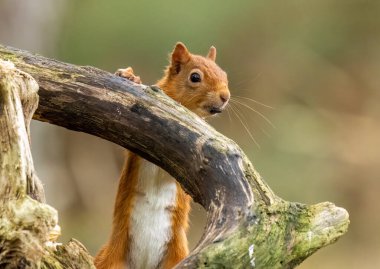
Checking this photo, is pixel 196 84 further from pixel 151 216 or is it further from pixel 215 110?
pixel 151 216

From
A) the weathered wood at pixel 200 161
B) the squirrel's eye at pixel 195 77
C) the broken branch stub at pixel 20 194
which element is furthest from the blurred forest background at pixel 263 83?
the broken branch stub at pixel 20 194

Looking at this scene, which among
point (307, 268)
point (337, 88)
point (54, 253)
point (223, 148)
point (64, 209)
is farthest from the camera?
point (337, 88)

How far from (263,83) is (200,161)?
7.29 m

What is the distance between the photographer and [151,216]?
4832mm

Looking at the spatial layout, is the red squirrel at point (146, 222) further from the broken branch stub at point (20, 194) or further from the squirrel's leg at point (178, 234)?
the broken branch stub at point (20, 194)

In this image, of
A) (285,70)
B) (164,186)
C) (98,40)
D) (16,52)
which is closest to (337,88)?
(285,70)

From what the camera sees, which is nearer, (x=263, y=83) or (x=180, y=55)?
(x=180, y=55)

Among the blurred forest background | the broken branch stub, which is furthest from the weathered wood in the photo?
the blurred forest background

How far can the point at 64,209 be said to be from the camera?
1076 cm

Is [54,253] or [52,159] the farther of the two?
[52,159]

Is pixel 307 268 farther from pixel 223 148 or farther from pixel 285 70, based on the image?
pixel 223 148

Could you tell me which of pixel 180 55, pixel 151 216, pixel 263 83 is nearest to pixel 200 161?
pixel 151 216

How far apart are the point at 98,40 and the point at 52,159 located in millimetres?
1239

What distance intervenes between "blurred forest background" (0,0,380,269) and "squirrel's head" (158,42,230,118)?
4.56m
